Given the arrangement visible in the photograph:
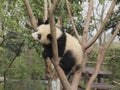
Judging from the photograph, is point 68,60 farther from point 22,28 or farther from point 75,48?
point 22,28

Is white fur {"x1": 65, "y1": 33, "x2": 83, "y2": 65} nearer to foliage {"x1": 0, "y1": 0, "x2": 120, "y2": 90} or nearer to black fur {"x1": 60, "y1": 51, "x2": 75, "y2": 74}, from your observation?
black fur {"x1": 60, "y1": 51, "x2": 75, "y2": 74}

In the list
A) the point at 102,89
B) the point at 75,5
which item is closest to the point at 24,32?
the point at 75,5

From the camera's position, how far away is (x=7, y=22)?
4992 mm

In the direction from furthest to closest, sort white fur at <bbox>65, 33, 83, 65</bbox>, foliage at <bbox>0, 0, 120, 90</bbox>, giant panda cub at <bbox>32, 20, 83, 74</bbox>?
foliage at <bbox>0, 0, 120, 90</bbox>
white fur at <bbox>65, 33, 83, 65</bbox>
giant panda cub at <bbox>32, 20, 83, 74</bbox>

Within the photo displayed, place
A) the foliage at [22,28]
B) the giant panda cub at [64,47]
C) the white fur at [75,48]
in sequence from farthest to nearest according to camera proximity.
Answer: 1. the foliage at [22,28]
2. the white fur at [75,48]
3. the giant panda cub at [64,47]

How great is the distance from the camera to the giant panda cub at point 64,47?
2.71 meters

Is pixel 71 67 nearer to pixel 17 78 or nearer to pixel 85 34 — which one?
pixel 85 34

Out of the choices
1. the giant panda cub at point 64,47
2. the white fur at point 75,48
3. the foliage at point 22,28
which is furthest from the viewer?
the foliage at point 22,28

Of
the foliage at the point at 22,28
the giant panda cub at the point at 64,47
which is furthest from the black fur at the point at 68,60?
the foliage at the point at 22,28

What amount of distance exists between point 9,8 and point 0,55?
277 centimetres

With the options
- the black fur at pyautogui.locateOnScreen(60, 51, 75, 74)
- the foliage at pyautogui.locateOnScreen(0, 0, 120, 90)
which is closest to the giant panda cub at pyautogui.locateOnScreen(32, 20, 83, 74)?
the black fur at pyautogui.locateOnScreen(60, 51, 75, 74)

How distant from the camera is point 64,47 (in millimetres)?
2832

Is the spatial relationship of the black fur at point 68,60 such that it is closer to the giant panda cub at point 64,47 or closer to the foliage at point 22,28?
the giant panda cub at point 64,47

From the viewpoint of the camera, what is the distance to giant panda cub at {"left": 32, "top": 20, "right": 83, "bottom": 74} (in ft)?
8.91
